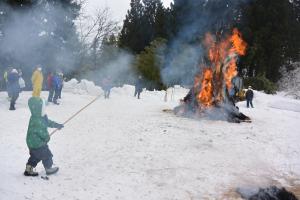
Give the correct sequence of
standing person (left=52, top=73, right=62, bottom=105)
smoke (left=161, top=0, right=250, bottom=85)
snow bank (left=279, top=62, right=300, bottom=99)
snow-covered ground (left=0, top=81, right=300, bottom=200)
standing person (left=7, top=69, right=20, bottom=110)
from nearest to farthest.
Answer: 1. snow-covered ground (left=0, top=81, right=300, bottom=200)
2. standing person (left=7, top=69, right=20, bottom=110)
3. smoke (left=161, top=0, right=250, bottom=85)
4. standing person (left=52, top=73, right=62, bottom=105)
5. snow bank (left=279, top=62, right=300, bottom=99)

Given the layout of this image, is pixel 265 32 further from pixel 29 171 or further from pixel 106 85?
pixel 29 171

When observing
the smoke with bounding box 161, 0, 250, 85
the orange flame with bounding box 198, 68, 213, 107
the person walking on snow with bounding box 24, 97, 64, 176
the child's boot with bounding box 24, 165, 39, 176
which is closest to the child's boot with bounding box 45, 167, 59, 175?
the person walking on snow with bounding box 24, 97, 64, 176

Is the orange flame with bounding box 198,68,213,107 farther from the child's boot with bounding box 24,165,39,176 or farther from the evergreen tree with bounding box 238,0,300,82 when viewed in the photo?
the evergreen tree with bounding box 238,0,300,82

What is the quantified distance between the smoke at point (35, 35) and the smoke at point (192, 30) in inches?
367

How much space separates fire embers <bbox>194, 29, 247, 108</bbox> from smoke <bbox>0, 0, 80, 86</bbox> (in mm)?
12071

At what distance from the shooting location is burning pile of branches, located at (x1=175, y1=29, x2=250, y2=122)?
17328mm

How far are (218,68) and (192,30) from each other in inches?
447

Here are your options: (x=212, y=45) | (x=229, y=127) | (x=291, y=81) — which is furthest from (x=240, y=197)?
(x=291, y=81)

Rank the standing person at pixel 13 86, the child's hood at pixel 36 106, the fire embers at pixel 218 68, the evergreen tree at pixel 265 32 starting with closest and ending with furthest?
the child's hood at pixel 36 106 < the standing person at pixel 13 86 < the fire embers at pixel 218 68 < the evergreen tree at pixel 265 32

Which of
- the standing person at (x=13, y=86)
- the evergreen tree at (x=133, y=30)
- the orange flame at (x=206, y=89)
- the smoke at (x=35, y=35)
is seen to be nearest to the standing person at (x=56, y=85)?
the standing person at (x=13, y=86)

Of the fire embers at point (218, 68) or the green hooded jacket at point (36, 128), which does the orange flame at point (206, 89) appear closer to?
the fire embers at point (218, 68)

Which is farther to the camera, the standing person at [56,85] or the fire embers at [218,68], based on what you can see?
the standing person at [56,85]

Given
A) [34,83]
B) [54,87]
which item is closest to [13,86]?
[34,83]

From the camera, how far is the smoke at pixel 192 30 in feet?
64.1
